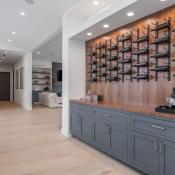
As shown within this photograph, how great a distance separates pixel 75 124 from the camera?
4223 mm

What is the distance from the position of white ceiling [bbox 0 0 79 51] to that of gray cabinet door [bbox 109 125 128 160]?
264 cm

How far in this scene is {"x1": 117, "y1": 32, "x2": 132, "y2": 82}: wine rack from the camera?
11.6ft

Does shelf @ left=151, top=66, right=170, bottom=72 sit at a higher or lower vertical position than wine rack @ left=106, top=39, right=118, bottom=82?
lower

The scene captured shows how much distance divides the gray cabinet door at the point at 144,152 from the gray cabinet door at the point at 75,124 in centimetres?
158

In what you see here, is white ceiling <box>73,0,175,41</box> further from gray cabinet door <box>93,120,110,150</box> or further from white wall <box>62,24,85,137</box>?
gray cabinet door <box>93,120,110,150</box>

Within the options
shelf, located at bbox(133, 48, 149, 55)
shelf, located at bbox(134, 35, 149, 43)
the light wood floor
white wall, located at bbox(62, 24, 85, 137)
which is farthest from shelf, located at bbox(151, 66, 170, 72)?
white wall, located at bbox(62, 24, 85, 137)

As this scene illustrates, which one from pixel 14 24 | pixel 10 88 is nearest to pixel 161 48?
pixel 14 24

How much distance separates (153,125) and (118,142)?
2.56 feet

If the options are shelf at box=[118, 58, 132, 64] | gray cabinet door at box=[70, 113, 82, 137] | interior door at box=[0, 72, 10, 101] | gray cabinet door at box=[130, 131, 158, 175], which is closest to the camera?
gray cabinet door at box=[130, 131, 158, 175]

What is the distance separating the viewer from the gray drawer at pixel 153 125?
2.18 metres

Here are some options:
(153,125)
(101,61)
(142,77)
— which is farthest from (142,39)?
(153,125)

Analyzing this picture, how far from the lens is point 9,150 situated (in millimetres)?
3572

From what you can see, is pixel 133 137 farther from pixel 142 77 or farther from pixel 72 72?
pixel 72 72

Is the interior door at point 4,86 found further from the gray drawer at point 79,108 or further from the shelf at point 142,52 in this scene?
the shelf at point 142,52
